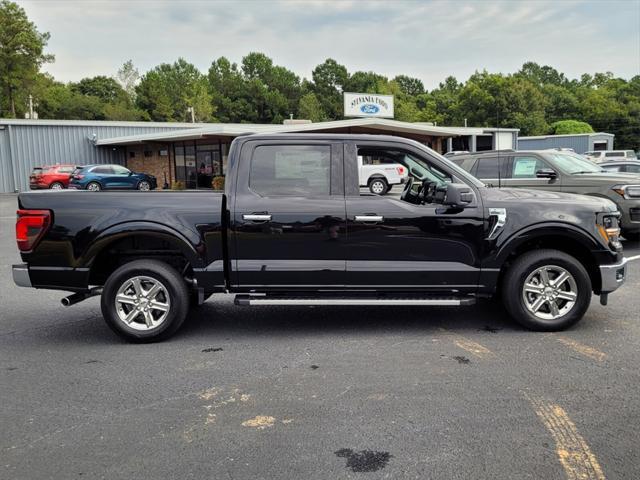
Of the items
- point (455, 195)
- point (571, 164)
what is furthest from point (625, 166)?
point (455, 195)

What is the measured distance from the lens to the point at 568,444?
10.8ft

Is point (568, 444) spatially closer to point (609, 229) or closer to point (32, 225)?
point (609, 229)

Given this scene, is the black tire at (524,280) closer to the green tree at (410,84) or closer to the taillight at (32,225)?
the taillight at (32,225)

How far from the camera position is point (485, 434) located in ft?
11.2

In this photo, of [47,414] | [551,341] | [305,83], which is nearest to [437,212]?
[551,341]

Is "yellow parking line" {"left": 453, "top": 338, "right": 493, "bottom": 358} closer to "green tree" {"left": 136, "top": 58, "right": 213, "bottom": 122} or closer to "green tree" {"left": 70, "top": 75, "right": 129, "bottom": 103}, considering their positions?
"green tree" {"left": 136, "top": 58, "right": 213, "bottom": 122}

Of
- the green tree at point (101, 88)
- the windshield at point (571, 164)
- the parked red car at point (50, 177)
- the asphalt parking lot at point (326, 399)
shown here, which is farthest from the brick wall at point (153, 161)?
the green tree at point (101, 88)

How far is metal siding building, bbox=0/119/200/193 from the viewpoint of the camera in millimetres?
31969

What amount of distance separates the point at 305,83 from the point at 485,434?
9667 cm

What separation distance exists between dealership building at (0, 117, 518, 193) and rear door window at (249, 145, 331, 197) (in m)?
23.4

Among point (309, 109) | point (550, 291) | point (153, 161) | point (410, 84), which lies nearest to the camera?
point (550, 291)

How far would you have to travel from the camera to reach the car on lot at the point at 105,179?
27578mm

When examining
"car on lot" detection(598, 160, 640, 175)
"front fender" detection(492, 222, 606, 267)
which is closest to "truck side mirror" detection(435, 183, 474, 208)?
"front fender" detection(492, 222, 606, 267)

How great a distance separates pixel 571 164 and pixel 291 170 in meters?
7.41
